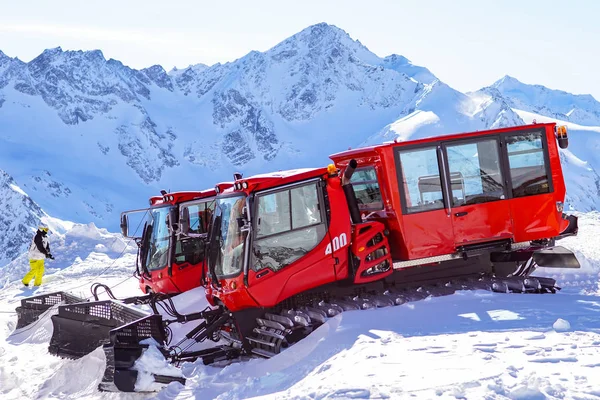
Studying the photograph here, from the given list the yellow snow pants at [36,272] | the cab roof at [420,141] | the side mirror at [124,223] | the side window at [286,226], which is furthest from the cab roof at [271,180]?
the yellow snow pants at [36,272]

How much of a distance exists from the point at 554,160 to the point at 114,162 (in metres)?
160

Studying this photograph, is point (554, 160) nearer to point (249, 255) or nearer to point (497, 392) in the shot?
point (249, 255)

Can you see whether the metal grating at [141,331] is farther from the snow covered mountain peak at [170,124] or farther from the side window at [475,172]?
the snow covered mountain peak at [170,124]

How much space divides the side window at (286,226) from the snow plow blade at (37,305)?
470 centimetres

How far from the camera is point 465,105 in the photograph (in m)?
161

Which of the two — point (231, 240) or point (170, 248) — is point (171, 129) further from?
point (231, 240)

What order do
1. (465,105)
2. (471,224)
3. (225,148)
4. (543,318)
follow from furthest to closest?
1. (225,148)
2. (465,105)
3. (471,224)
4. (543,318)

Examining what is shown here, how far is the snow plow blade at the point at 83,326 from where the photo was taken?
8.94 meters

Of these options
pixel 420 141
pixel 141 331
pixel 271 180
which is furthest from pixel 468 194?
pixel 141 331

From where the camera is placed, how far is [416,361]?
6.09 metres

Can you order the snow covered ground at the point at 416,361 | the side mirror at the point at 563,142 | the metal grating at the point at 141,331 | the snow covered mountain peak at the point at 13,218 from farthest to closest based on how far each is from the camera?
the snow covered mountain peak at the point at 13,218 → the side mirror at the point at 563,142 → the metal grating at the point at 141,331 → the snow covered ground at the point at 416,361

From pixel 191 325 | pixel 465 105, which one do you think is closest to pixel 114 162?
pixel 465 105

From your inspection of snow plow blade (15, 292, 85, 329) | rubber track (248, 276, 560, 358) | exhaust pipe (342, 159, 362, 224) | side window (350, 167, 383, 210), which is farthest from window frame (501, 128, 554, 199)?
snow plow blade (15, 292, 85, 329)

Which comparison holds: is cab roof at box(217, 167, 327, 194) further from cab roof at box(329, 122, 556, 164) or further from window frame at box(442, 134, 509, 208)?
window frame at box(442, 134, 509, 208)
